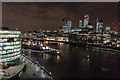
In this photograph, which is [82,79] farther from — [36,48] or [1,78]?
[36,48]

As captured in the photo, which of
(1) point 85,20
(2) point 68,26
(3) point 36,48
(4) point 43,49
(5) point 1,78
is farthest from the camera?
(1) point 85,20

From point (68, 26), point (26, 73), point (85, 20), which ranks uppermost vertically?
point (85, 20)

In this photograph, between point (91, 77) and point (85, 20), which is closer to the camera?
point (91, 77)

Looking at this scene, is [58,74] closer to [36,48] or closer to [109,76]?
[109,76]

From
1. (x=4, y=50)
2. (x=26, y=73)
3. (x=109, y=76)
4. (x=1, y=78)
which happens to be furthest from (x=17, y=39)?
(x=109, y=76)

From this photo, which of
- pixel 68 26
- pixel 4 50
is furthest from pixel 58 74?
pixel 68 26

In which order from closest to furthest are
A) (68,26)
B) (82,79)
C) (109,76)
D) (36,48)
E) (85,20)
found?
(82,79)
(109,76)
(36,48)
(68,26)
(85,20)

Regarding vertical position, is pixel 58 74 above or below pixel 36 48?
below
